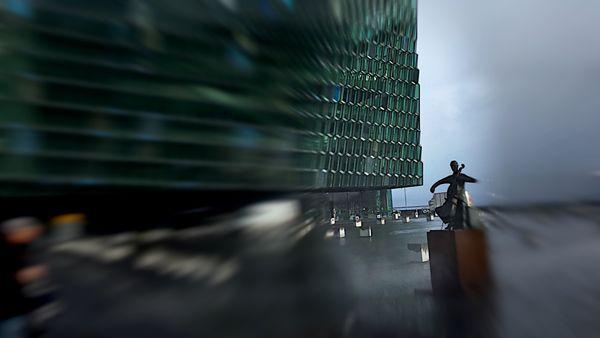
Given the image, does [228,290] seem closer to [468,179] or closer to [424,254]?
[468,179]

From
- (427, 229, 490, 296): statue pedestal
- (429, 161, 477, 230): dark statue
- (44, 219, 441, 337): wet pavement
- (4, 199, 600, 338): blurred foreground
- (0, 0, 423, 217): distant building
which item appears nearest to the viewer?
(4, 199, 600, 338): blurred foreground

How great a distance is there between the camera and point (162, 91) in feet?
65.6

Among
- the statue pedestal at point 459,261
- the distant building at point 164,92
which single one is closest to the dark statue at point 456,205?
the statue pedestal at point 459,261

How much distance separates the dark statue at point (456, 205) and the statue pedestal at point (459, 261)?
1.00 feet

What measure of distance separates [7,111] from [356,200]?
223 ft

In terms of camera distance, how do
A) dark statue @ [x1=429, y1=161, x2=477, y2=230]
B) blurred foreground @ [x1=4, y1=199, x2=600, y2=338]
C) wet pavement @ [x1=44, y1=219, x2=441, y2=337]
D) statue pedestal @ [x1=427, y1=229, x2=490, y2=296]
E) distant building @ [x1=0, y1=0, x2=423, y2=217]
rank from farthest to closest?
distant building @ [x1=0, y1=0, x2=423, y2=217] < dark statue @ [x1=429, y1=161, x2=477, y2=230] < statue pedestal @ [x1=427, y1=229, x2=490, y2=296] < wet pavement @ [x1=44, y1=219, x2=441, y2=337] < blurred foreground @ [x1=4, y1=199, x2=600, y2=338]

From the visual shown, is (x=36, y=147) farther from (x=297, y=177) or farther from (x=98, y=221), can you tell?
(x=297, y=177)

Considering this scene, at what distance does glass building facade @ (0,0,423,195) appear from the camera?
1352 centimetres

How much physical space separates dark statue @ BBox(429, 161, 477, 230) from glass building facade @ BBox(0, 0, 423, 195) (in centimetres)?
486

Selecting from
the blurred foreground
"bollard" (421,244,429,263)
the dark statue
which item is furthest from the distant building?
the dark statue

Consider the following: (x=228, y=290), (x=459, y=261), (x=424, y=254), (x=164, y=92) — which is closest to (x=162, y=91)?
(x=164, y=92)

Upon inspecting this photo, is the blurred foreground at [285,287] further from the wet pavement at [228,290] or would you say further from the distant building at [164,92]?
the distant building at [164,92]

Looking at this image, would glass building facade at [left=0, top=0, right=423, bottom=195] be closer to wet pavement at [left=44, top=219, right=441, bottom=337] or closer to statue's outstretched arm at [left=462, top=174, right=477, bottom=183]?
wet pavement at [left=44, top=219, right=441, bottom=337]

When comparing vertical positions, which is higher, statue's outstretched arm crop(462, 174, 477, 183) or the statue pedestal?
statue's outstretched arm crop(462, 174, 477, 183)
